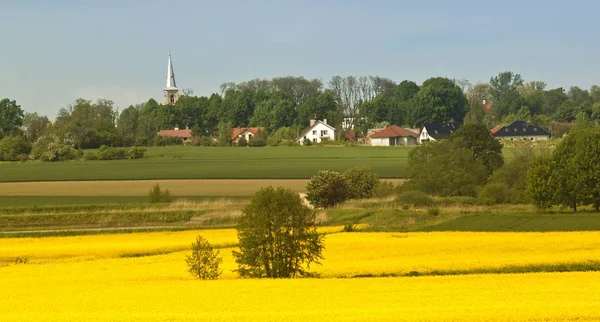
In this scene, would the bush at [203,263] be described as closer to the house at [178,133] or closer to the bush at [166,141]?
the bush at [166,141]

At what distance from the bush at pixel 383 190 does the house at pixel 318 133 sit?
95.3m

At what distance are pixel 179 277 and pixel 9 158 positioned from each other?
92.7m

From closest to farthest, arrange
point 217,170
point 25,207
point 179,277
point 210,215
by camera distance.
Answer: point 179,277, point 210,215, point 25,207, point 217,170

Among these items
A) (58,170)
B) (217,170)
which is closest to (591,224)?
(217,170)

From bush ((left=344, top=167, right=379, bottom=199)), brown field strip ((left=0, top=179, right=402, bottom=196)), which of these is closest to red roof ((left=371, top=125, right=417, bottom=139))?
brown field strip ((left=0, top=179, right=402, bottom=196))

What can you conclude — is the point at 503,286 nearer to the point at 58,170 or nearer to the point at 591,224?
the point at 591,224

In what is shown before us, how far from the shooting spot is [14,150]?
124125 mm

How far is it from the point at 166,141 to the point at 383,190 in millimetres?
91169

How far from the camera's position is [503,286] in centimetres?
3117

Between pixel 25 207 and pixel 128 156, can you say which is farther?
pixel 128 156

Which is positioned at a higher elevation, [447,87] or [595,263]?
[447,87]

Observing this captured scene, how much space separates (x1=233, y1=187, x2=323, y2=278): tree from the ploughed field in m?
0.92

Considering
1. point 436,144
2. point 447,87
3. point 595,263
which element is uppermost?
point 447,87

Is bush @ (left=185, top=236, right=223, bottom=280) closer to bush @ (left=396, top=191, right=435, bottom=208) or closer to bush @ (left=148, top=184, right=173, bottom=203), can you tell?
bush @ (left=396, top=191, right=435, bottom=208)
